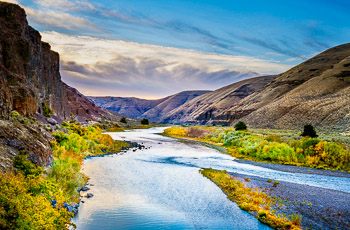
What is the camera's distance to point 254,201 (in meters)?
12.7

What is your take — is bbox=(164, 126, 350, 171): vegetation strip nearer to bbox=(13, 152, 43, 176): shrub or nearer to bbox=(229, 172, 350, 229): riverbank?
bbox=(229, 172, 350, 229): riverbank

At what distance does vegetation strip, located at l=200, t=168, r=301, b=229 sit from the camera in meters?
10.0

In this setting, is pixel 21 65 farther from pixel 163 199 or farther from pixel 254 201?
pixel 254 201

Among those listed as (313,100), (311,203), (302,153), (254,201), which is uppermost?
(313,100)

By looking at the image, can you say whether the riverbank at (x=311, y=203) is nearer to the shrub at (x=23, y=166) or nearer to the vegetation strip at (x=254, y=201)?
the vegetation strip at (x=254, y=201)

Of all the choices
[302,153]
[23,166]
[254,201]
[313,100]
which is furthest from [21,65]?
[313,100]

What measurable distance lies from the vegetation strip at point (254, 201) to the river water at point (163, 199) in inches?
14.3

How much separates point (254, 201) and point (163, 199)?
475 cm

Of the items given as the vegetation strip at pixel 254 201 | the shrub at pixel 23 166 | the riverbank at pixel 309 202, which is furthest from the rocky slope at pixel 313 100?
the shrub at pixel 23 166

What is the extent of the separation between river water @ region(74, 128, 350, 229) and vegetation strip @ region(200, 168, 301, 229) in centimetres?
36

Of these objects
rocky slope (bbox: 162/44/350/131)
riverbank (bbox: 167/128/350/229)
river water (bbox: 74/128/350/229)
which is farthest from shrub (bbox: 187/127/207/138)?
riverbank (bbox: 167/128/350/229)

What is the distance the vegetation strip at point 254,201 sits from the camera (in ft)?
33.0

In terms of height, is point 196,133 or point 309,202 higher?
point 196,133

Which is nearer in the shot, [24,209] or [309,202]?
[24,209]
